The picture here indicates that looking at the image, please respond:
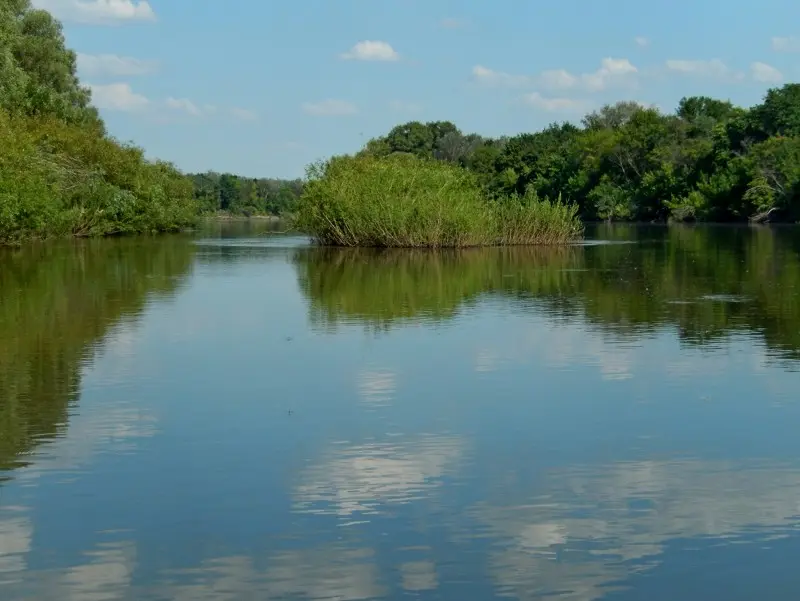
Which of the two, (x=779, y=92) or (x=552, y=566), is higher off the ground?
(x=779, y=92)

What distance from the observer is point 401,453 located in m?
8.48

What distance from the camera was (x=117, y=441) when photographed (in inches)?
352

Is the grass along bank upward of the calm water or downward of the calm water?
upward

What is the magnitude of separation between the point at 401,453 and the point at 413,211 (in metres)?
29.9

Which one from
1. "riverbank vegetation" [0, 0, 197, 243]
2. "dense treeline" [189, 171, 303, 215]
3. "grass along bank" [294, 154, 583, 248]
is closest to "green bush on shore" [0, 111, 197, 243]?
"riverbank vegetation" [0, 0, 197, 243]

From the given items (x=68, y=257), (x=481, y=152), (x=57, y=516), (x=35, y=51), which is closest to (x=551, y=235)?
(x=68, y=257)

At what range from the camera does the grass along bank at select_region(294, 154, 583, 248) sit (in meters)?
37.9

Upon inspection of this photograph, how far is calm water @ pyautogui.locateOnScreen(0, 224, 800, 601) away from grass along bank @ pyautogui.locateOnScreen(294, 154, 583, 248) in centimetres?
1920

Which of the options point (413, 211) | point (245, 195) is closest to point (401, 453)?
point (413, 211)

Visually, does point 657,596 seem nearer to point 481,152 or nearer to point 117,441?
point 117,441

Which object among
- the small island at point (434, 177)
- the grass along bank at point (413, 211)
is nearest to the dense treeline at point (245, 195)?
the small island at point (434, 177)

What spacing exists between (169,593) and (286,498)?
1.62 meters

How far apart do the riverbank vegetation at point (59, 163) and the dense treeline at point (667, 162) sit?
10.1 m

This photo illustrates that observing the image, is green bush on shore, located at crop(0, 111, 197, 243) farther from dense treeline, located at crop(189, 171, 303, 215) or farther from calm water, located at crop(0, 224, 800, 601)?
dense treeline, located at crop(189, 171, 303, 215)
